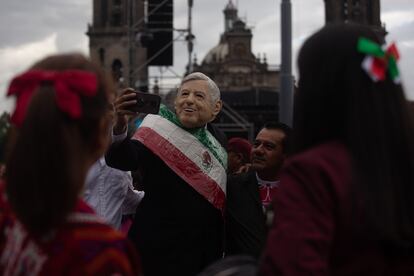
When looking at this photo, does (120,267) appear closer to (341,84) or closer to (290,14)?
(341,84)

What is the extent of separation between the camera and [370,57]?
7.74 ft

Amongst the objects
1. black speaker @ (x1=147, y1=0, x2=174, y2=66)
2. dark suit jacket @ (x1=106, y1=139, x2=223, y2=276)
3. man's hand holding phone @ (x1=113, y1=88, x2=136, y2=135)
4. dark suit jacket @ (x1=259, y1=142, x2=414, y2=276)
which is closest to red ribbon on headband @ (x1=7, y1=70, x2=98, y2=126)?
dark suit jacket @ (x1=259, y1=142, x2=414, y2=276)

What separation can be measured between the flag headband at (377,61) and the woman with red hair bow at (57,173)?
29.7 inches

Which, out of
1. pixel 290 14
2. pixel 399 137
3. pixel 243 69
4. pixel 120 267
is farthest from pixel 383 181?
pixel 243 69

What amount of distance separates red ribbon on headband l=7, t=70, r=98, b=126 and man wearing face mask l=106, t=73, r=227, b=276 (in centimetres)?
227

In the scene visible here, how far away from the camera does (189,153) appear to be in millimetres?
4891

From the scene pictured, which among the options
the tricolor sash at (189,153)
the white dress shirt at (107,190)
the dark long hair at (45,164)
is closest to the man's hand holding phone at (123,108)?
the tricolor sash at (189,153)

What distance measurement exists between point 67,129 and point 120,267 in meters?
0.41

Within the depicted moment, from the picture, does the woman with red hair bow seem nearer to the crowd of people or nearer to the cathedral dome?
the crowd of people

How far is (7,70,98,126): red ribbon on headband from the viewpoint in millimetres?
2117

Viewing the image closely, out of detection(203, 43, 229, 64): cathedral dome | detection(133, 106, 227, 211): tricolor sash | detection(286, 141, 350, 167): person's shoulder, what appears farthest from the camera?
detection(203, 43, 229, 64): cathedral dome

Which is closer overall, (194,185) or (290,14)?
(194,185)

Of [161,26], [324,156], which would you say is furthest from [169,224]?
[161,26]

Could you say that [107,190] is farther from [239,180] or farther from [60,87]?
[60,87]
